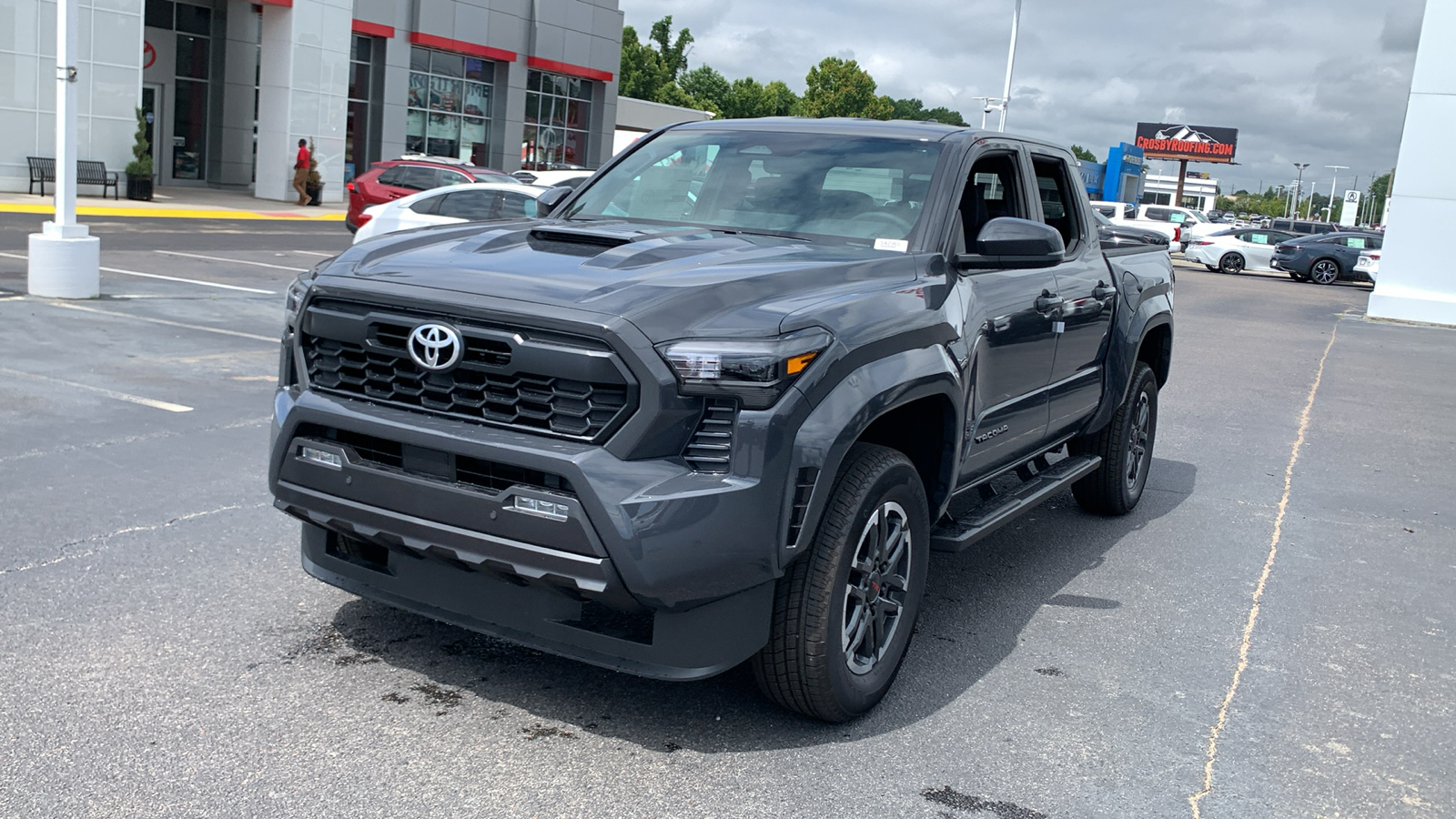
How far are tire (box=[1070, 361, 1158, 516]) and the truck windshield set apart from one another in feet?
7.42

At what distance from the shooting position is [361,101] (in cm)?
3925

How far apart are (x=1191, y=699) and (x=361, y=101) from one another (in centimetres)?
3844

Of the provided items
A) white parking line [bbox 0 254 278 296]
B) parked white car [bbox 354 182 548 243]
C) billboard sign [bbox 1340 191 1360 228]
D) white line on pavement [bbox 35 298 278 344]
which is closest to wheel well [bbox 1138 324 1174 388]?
white line on pavement [bbox 35 298 278 344]

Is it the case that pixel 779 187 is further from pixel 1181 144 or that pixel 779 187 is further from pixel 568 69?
Result: pixel 1181 144

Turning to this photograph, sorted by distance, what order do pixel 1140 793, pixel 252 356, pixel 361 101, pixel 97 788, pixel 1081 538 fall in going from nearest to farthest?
pixel 97 788 → pixel 1140 793 → pixel 1081 538 → pixel 252 356 → pixel 361 101

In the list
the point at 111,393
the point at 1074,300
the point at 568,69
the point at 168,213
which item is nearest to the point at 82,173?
the point at 168,213

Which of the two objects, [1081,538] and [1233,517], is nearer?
[1081,538]

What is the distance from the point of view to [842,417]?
141 inches

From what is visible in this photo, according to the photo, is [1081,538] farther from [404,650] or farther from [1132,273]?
[404,650]

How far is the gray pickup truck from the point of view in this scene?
10.9 feet

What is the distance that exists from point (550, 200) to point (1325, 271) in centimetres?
3331

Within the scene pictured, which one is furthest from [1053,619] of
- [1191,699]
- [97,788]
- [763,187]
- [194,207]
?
[194,207]

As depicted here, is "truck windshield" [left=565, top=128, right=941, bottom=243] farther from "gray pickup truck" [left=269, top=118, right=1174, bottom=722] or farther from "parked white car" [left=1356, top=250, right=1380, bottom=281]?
"parked white car" [left=1356, top=250, right=1380, bottom=281]

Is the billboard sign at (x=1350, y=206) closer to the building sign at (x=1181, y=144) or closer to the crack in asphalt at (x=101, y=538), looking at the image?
the building sign at (x=1181, y=144)
